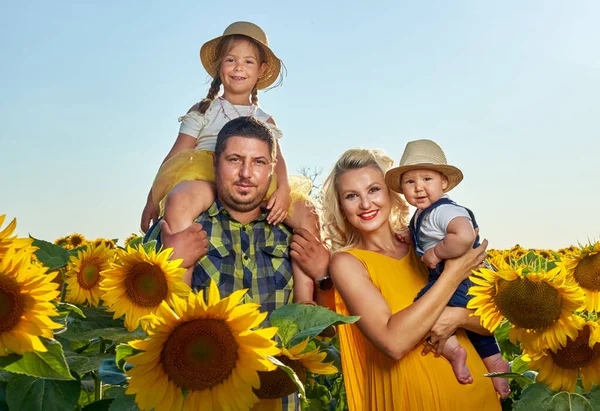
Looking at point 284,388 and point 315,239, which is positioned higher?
point 315,239

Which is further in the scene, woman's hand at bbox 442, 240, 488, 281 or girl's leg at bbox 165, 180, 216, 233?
girl's leg at bbox 165, 180, 216, 233

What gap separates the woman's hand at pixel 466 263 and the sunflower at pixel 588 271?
0.43 m

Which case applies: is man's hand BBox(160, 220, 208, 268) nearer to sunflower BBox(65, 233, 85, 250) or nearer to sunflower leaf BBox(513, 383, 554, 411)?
sunflower leaf BBox(513, 383, 554, 411)

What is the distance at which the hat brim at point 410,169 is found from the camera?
127 inches

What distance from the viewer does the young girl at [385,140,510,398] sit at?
9.76 feet

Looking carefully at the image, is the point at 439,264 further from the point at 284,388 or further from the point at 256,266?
the point at 284,388

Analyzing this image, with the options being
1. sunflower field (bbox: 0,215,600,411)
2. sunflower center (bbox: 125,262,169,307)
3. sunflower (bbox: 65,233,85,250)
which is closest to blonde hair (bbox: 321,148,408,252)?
sunflower field (bbox: 0,215,600,411)

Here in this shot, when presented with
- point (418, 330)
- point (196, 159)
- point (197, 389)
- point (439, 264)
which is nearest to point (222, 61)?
point (196, 159)

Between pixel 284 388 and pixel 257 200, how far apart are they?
194 centimetres

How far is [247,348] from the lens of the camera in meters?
1.32

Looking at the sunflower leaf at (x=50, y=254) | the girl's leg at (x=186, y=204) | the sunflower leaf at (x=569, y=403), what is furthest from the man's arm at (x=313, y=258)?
the sunflower leaf at (x=569, y=403)

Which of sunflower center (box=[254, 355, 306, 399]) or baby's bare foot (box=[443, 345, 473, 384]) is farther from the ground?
baby's bare foot (box=[443, 345, 473, 384])

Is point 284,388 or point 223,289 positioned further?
point 223,289

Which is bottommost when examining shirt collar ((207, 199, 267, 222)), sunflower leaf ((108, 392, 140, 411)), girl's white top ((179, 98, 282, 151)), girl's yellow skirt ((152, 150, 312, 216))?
sunflower leaf ((108, 392, 140, 411))
